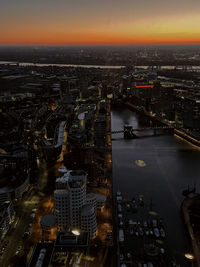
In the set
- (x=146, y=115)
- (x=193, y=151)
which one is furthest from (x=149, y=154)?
(x=146, y=115)

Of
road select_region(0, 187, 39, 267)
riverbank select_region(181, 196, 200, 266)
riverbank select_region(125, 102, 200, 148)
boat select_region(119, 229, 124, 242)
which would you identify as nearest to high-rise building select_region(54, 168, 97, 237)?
boat select_region(119, 229, 124, 242)

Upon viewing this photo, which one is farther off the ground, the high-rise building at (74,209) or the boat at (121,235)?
the high-rise building at (74,209)

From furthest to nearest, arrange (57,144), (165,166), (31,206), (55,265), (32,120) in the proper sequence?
(32,120)
(57,144)
(165,166)
(31,206)
(55,265)

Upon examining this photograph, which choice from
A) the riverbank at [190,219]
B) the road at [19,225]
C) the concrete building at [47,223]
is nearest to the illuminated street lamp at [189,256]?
the riverbank at [190,219]

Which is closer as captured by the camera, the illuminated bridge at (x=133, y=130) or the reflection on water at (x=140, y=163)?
the reflection on water at (x=140, y=163)

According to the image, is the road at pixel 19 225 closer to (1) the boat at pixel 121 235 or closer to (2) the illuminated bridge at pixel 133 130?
(1) the boat at pixel 121 235

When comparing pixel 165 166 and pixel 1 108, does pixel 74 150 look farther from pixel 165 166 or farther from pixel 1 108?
pixel 1 108

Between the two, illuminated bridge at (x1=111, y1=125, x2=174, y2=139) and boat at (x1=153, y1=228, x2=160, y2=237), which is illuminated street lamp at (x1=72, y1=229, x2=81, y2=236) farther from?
illuminated bridge at (x1=111, y1=125, x2=174, y2=139)

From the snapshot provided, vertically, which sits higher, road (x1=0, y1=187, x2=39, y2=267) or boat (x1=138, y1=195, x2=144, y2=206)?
road (x1=0, y1=187, x2=39, y2=267)
